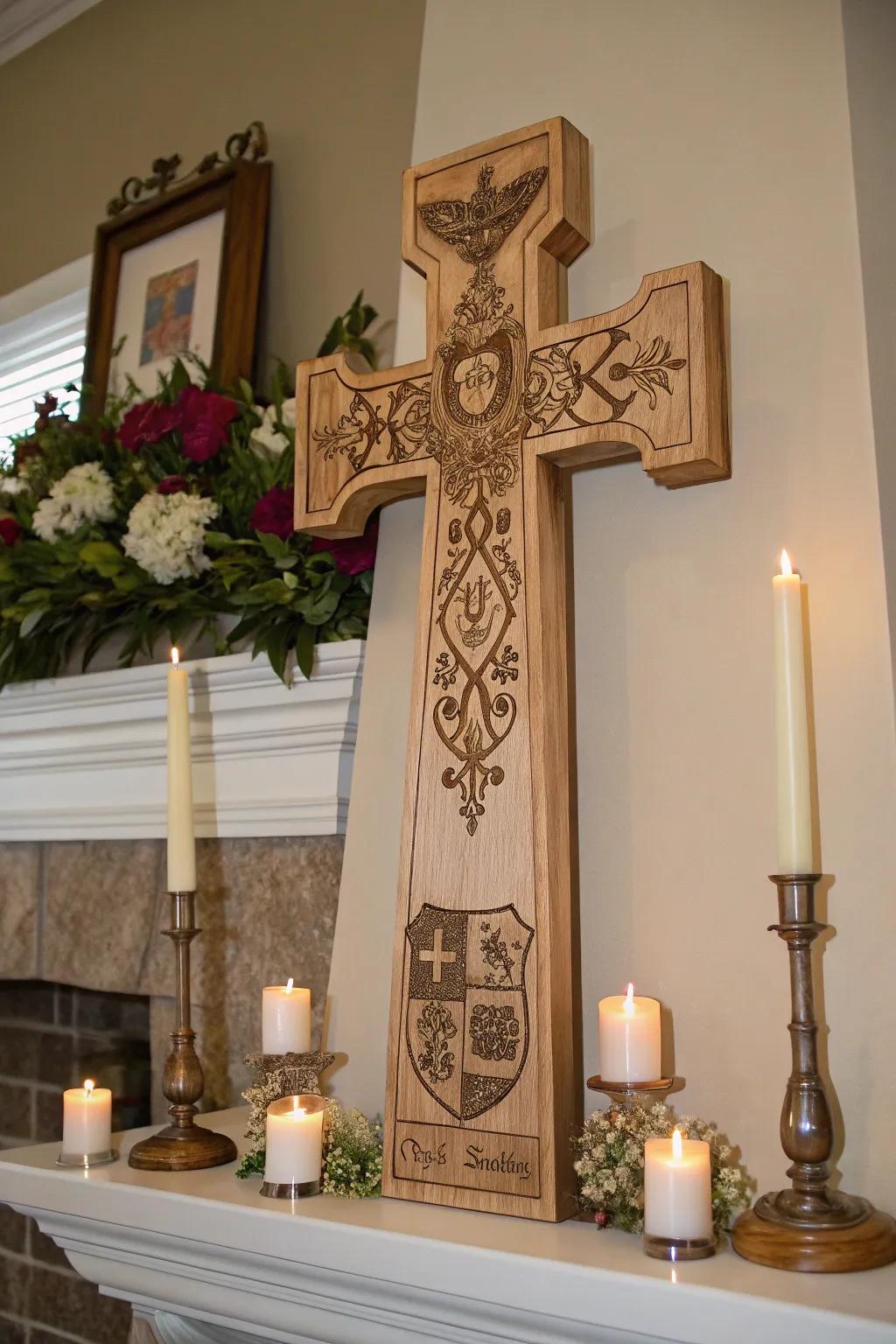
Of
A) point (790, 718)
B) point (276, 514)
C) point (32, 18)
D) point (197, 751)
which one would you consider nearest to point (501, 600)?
point (790, 718)

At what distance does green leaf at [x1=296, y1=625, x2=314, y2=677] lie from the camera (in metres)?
1.57

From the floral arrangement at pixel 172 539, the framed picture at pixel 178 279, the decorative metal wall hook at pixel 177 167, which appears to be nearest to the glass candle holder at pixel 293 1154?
the floral arrangement at pixel 172 539

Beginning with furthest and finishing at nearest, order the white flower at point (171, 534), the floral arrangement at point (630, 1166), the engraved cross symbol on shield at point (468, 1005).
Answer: the white flower at point (171, 534) < the engraved cross symbol on shield at point (468, 1005) < the floral arrangement at point (630, 1166)

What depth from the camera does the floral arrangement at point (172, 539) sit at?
1620mm

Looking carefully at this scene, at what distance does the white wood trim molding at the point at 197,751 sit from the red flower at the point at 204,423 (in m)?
A: 0.32

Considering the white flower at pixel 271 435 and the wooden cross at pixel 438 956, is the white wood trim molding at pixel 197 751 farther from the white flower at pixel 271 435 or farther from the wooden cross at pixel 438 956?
the wooden cross at pixel 438 956

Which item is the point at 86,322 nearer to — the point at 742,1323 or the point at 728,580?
the point at 728,580

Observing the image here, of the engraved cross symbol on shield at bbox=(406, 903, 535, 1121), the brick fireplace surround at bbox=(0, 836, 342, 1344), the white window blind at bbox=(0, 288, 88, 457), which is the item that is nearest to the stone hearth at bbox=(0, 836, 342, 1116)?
the brick fireplace surround at bbox=(0, 836, 342, 1344)

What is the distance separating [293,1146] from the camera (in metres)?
1.14

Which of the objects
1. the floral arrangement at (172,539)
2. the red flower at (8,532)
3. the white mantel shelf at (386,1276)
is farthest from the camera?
the red flower at (8,532)

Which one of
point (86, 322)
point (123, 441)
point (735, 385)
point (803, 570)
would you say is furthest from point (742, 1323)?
point (86, 322)

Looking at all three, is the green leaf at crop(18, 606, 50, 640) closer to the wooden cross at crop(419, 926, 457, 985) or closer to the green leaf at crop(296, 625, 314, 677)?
the green leaf at crop(296, 625, 314, 677)

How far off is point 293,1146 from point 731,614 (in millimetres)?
640

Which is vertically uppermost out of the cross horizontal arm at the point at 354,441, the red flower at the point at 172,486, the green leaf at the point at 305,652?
the red flower at the point at 172,486
